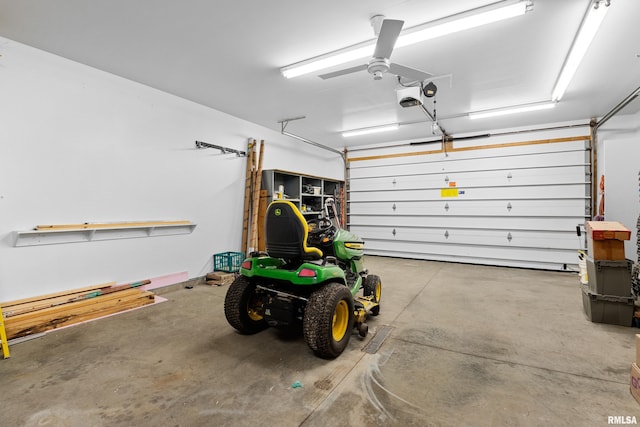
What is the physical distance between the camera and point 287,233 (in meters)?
2.33

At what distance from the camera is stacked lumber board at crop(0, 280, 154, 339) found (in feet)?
8.32

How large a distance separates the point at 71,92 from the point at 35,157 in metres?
0.85

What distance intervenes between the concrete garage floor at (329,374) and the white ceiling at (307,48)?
2.91 metres

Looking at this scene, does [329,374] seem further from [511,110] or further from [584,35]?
[511,110]

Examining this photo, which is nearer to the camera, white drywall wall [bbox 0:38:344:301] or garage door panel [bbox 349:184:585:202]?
white drywall wall [bbox 0:38:344:301]

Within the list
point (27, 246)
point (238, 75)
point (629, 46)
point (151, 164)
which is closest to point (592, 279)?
point (629, 46)

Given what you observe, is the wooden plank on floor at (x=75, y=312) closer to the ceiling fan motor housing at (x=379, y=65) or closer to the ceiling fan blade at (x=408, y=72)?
the ceiling fan motor housing at (x=379, y=65)

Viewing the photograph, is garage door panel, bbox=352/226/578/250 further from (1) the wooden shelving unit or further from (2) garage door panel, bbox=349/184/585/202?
(1) the wooden shelving unit

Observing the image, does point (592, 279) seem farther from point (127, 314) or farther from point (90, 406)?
point (127, 314)

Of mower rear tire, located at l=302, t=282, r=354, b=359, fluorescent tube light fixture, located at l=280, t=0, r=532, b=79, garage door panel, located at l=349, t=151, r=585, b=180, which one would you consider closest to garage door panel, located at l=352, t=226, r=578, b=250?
garage door panel, located at l=349, t=151, r=585, b=180

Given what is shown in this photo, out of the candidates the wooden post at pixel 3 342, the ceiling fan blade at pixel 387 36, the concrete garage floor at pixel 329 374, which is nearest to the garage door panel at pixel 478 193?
the concrete garage floor at pixel 329 374

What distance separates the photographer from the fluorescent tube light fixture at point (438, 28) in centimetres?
223

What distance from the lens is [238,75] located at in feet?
11.6

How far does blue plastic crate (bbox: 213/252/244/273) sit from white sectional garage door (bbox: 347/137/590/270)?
3866mm
